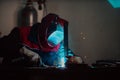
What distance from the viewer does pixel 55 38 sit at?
1.47 meters

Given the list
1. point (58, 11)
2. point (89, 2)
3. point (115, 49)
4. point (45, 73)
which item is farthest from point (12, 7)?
point (115, 49)

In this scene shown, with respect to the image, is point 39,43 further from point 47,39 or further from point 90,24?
point 90,24

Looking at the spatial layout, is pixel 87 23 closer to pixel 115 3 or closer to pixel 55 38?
pixel 115 3

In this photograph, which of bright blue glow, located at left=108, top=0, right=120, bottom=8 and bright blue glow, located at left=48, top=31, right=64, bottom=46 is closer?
bright blue glow, located at left=48, top=31, right=64, bottom=46

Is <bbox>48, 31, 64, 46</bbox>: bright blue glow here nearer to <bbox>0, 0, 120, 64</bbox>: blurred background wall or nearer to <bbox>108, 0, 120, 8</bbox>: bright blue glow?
<bbox>0, 0, 120, 64</bbox>: blurred background wall

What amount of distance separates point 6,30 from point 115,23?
0.84 metres

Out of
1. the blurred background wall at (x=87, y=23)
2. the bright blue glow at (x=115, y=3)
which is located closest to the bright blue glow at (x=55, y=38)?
the blurred background wall at (x=87, y=23)

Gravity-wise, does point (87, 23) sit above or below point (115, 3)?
below

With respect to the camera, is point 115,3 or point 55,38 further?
point 115,3

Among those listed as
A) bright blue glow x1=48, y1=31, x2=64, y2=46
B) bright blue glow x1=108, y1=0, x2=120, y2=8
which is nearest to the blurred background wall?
bright blue glow x1=108, y1=0, x2=120, y2=8

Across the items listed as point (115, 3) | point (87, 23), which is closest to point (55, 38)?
point (87, 23)

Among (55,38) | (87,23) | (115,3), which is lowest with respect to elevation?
(55,38)

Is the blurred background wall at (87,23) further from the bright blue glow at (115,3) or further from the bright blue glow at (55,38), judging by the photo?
the bright blue glow at (55,38)

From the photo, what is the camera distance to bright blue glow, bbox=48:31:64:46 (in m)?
1.46
